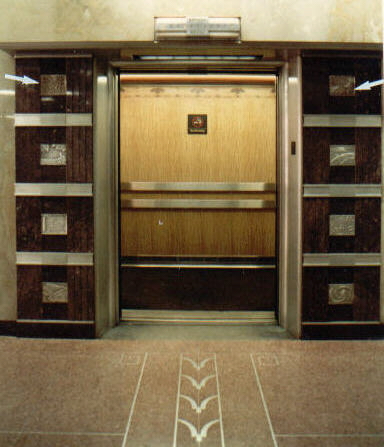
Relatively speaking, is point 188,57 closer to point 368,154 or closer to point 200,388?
point 368,154

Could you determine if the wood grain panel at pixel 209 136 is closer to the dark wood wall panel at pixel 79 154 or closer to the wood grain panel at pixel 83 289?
the dark wood wall panel at pixel 79 154

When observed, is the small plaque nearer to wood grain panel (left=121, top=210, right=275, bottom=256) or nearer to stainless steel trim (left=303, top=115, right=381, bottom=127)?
wood grain panel (left=121, top=210, right=275, bottom=256)

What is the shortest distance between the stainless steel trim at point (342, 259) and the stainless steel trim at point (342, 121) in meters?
0.96

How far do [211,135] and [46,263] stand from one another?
80.4 inches

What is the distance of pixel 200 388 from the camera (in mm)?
2383

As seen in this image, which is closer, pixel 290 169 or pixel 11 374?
pixel 11 374

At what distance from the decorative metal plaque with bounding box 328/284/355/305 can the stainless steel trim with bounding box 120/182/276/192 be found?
1.27m

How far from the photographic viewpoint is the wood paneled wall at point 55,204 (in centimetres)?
307

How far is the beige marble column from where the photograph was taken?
3162 millimetres

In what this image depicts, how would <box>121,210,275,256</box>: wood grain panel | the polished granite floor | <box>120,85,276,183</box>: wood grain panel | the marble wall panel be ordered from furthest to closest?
<box>121,210,275,256</box>: wood grain panel → <box>120,85,276,183</box>: wood grain panel → the marble wall panel → the polished granite floor

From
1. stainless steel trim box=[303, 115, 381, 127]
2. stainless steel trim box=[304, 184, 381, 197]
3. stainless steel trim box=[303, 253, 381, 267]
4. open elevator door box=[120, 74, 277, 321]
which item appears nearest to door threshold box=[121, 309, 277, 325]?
open elevator door box=[120, 74, 277, 321]

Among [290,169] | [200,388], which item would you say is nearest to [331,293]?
[290,169]

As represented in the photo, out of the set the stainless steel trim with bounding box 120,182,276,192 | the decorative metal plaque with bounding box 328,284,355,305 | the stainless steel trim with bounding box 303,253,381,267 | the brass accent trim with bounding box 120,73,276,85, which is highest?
the brass accent trim with bounding box 120,73,276,85

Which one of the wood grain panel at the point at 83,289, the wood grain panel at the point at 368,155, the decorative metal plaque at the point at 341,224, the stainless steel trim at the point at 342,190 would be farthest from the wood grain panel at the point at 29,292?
the wood grain panel at the point at 368,155
